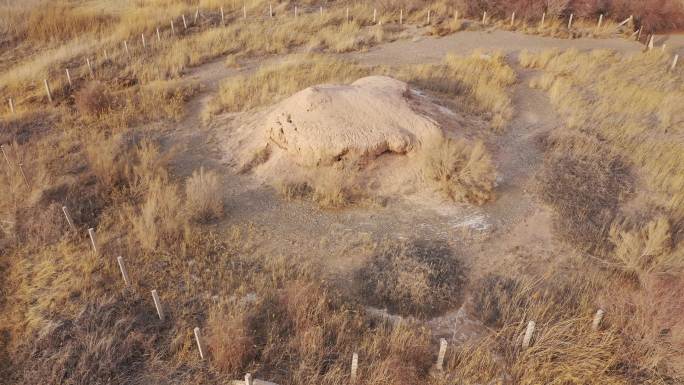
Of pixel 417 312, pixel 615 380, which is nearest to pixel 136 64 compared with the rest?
pixel 417 312

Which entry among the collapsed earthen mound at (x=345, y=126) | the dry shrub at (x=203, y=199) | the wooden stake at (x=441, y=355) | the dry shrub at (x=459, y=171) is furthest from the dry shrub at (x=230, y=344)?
the dry shrub at (x=459, y=171)

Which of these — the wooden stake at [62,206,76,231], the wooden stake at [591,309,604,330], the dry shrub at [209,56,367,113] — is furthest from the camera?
the dry shrub at [209,56,367,113]

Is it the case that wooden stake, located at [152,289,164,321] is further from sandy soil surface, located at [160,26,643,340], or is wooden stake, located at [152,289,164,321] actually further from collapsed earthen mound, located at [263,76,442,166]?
collapsed earthen mound, located at [263,76,442,166]

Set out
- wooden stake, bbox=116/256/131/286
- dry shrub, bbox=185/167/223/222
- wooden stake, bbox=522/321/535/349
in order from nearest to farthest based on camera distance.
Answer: wooden stake, bbox=522/321/535/349, wooden stake, bbox=116/256/131/286, dry shrub, bbox=185/167/223/222

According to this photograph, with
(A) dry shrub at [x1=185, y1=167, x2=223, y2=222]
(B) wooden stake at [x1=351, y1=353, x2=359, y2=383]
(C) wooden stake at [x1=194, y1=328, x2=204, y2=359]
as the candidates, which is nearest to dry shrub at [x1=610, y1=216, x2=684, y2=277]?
(B) wooden stake at [x1=351, y1=353, x2=359, y2=383]

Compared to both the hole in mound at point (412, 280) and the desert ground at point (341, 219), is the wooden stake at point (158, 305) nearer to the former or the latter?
the desert ground at point (341, 219)

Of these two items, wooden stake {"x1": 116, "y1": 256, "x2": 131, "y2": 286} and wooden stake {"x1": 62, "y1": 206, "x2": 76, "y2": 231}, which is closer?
wooden stake {"x1": 116, "y1": 256, "x2": 131, "y2": 286}
